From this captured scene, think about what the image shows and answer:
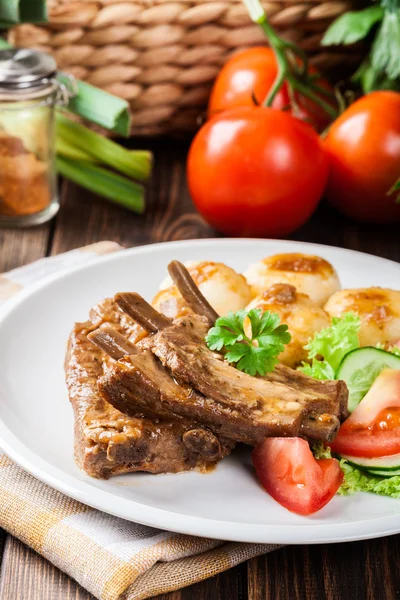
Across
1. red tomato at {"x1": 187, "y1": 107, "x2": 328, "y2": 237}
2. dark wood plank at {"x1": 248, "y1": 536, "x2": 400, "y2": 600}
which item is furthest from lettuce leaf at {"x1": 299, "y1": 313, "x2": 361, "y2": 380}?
red tomato at {"x1": 187, "y1": 107, "x2": 328, "y2": 237}

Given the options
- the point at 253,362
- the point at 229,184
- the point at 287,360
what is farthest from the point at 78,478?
the point at 229,184

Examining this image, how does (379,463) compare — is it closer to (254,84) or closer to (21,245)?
(21,245)

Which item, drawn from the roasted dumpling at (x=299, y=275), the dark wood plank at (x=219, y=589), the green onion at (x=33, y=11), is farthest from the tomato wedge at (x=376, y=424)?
the green onion at (x=33, y=11)

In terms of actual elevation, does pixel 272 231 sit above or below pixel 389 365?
below

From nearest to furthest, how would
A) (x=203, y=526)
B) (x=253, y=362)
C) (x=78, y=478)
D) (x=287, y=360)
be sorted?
(x=203, y=526) → (x=78, y=478) → (x=253, y=362) → (x=287, y=360)

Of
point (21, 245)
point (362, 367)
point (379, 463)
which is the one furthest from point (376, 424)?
point (21, 245)

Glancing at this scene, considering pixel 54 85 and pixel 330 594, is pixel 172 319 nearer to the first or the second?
pixel 330 594

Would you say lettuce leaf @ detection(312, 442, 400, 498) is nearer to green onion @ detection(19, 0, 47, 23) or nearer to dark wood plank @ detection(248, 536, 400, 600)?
dark wood plank @ detection(248, 536, 400, 600)
